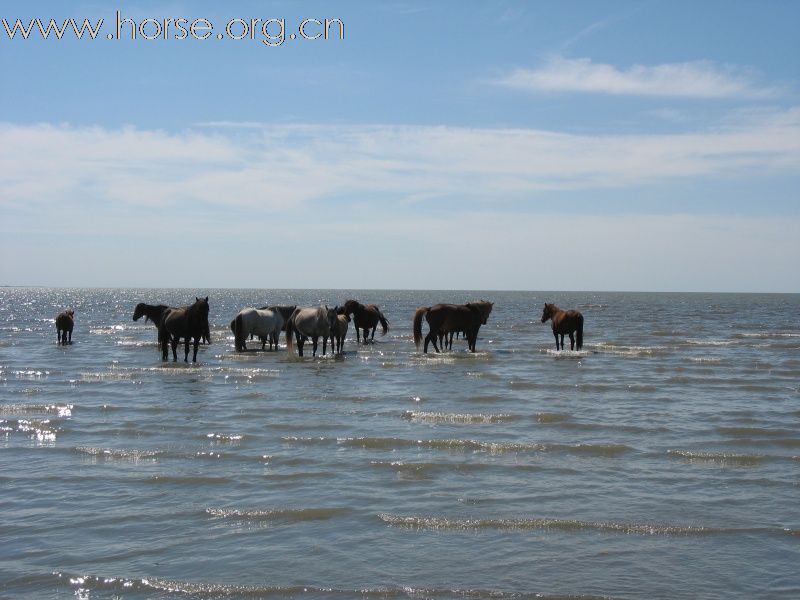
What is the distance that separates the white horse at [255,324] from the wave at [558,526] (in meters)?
18.4

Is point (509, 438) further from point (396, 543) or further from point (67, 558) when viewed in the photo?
point (67, 558)

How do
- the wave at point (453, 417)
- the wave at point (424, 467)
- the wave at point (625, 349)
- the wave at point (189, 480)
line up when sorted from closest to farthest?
the wave at point (189, 480) → the wave at point (424, 467) → the wave at point (453, 417) → the wave at point (625, 349)

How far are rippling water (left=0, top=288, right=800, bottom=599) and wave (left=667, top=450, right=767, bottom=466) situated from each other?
4 cm

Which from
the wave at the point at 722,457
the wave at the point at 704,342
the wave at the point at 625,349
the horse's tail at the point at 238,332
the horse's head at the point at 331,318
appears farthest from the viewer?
the wave at the point at 704,342

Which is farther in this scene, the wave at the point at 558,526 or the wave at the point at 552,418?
the wave at the point at 552,418

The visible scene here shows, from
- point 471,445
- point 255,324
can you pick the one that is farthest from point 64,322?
point 471,445

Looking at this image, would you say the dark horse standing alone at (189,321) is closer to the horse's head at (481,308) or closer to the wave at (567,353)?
the horse's head at (481,308)

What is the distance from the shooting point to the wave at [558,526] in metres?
7.11

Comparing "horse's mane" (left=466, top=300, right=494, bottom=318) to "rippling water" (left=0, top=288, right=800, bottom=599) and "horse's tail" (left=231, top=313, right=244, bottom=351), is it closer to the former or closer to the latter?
"horse's tail" (left=231, top=313, right=244, bottom=351)

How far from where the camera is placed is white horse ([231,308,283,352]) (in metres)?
25.3

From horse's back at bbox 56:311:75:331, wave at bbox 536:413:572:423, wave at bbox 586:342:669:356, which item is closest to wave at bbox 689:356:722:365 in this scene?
wave at bbox 586:342:669:356

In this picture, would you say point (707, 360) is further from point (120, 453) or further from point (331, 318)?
point (120, 453)

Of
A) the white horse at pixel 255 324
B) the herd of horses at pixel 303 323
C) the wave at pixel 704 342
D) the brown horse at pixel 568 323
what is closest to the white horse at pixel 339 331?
the herd of horses at pixel 303 323

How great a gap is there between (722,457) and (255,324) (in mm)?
17882
